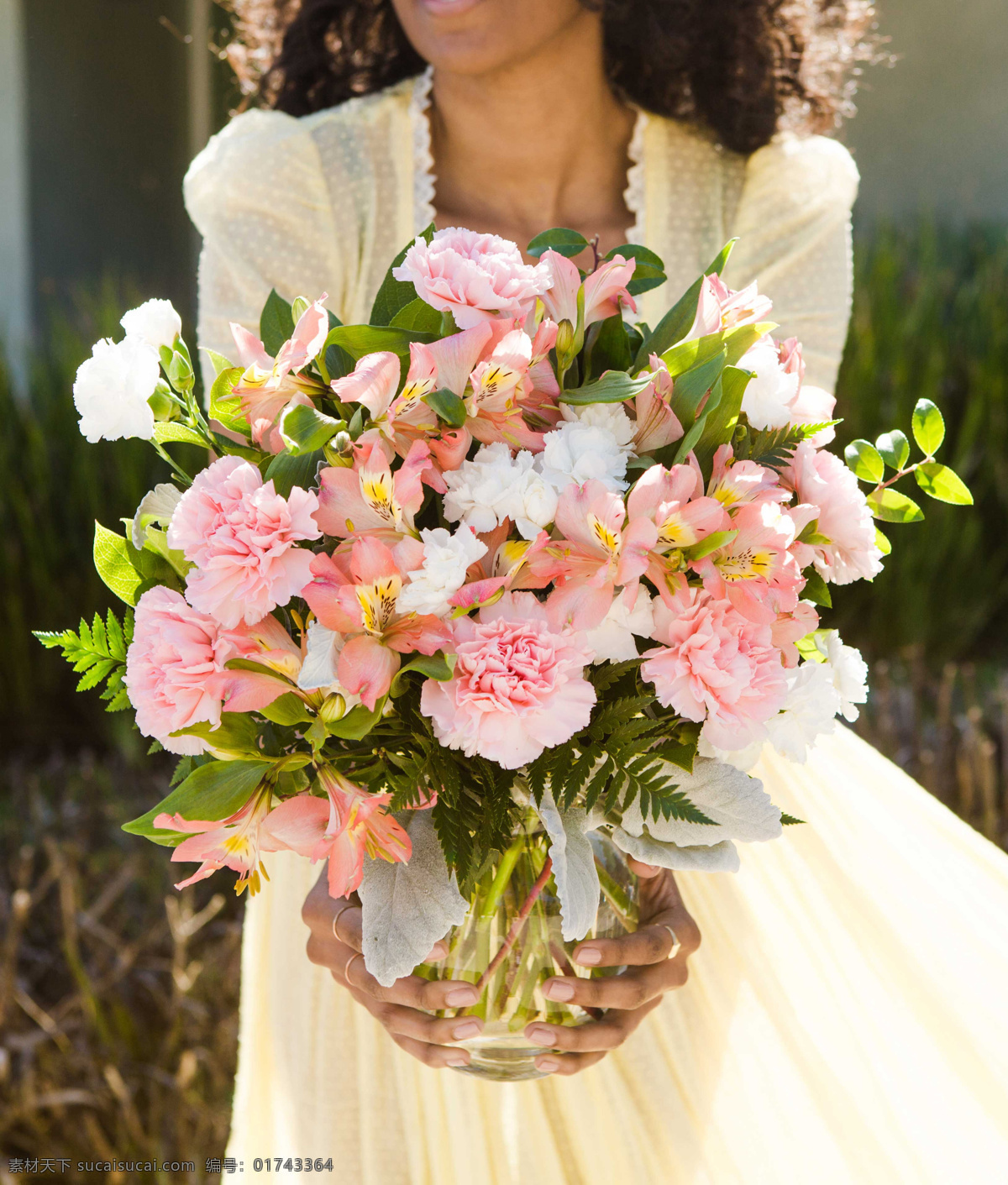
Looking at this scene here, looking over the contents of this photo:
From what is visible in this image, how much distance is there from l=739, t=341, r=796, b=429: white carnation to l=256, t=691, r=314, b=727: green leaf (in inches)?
13.7

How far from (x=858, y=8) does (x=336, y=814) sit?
1.49 metres

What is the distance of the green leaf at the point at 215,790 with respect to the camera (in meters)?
0.77

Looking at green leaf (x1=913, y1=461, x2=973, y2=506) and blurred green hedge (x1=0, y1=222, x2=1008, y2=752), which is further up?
green leaf (x1=913, y1=461, x2=973, y2=506)

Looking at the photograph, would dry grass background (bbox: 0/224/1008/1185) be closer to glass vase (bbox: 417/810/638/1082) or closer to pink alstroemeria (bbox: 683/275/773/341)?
glass vase (bbox: 417/810/638/1082)

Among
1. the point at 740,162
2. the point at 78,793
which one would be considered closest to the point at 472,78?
the point at 740,162

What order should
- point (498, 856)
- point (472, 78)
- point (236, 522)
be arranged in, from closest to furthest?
point (236, 522)
point (498, 856)
point (472, 78)

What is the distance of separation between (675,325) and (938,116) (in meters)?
4.32

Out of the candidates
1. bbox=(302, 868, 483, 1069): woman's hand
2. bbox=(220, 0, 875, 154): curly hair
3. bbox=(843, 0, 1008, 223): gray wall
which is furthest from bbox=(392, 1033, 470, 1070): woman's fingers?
bbox=(843, 0, 1008, 223): gray wall

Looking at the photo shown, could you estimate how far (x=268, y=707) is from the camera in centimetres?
75

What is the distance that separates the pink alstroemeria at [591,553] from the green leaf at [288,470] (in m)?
0.15

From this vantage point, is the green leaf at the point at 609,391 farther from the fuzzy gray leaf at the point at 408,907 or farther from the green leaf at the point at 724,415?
the fuzzy gray leaf at the point at 408,907

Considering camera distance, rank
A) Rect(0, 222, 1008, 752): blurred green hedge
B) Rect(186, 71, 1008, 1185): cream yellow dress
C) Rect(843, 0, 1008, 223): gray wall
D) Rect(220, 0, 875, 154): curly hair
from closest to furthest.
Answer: Rect(186, 71, 1008, 1185): cream yellow dress < Rect(220, 0, 875, 154): curly hair < Rect(0, 222, 1008, 752): blurred green hedge < Rect(843, 0, 1008, 223): gray wall

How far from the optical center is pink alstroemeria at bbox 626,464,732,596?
2.39 feet

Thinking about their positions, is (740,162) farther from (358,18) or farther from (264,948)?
(264,948)
